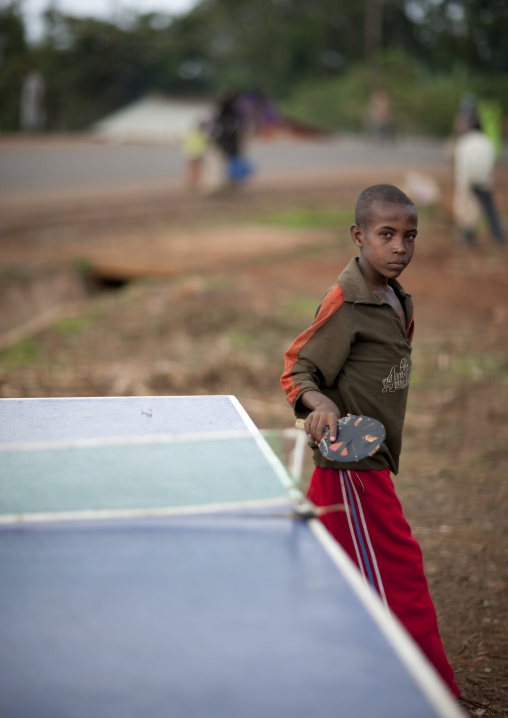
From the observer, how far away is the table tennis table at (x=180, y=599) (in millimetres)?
1069

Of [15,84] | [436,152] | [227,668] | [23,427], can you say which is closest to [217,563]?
[227,668]

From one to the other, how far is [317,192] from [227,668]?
53.8ft

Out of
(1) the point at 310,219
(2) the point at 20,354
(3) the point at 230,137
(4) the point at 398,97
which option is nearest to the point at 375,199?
(2) the point at 20,354

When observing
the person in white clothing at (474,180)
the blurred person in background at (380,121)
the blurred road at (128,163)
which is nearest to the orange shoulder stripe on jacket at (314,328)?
the person in white clothing at (474,180)

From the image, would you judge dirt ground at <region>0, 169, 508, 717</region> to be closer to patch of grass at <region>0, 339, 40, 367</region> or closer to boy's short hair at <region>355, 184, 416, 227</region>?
patch of grass at <region>0, 339, 40, 367</region>

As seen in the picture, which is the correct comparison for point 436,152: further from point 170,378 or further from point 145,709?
point 145,709

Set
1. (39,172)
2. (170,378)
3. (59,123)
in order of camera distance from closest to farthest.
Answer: (170,378)
(39,172)
(59,123)

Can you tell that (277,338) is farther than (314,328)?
Yes

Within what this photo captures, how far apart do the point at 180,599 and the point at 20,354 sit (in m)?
5.79

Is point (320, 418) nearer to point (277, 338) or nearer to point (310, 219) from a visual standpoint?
point (277, 338)

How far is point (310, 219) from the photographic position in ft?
44.4

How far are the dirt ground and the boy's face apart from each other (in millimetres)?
619

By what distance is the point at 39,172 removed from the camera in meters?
16.5

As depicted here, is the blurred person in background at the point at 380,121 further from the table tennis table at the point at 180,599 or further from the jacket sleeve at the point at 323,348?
the table tennis table at the point at 180,599
